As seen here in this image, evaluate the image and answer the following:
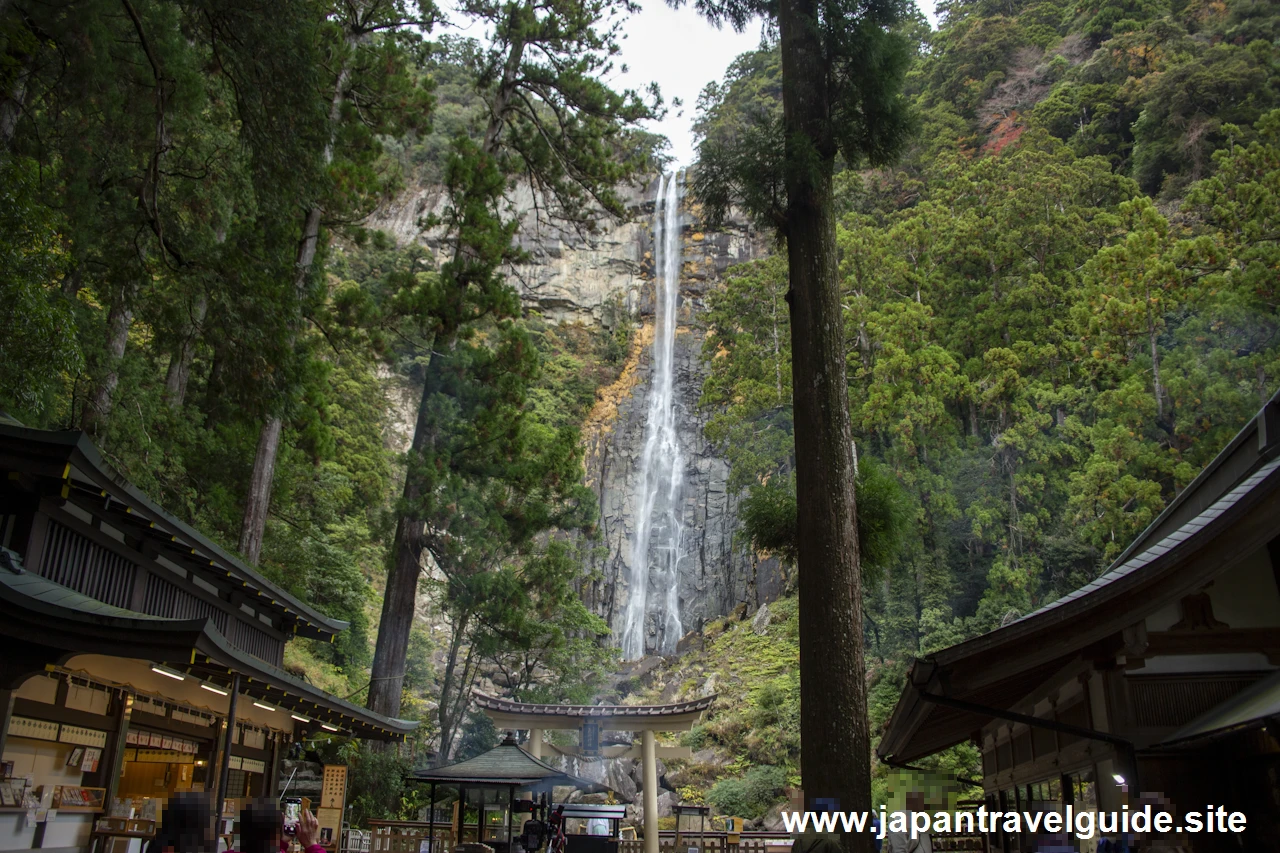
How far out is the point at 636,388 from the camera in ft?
125

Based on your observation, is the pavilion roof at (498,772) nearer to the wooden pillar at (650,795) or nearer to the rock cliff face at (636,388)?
the wooden pillar at (650,795)

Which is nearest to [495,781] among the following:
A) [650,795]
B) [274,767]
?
Result: [274,767]

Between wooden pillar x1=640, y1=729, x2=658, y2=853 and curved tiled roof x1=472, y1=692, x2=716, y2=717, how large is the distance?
1.70 feet

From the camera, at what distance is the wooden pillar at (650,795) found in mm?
13156

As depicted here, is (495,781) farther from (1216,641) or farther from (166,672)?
(1216,641)

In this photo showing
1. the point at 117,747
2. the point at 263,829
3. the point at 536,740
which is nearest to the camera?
the point at 263,829

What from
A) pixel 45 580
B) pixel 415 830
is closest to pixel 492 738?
pixel 415 830

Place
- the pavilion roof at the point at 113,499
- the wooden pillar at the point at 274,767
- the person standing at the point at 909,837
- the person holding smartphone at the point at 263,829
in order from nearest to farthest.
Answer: the person holding smartphone at the point at 263,829 < the pavilion roof at the point at 113,499 < the person standing at the point at 909,837 < the wooden pillar at the point at 274,767

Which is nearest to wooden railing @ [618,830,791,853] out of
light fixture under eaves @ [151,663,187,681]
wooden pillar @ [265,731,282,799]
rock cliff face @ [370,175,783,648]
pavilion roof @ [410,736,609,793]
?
pavilion roof @ [410,736,609,793]

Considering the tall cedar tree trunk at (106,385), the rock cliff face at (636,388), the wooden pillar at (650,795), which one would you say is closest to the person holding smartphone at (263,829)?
the tall cedar tree trunk at (106,385)

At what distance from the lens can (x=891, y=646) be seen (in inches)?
851

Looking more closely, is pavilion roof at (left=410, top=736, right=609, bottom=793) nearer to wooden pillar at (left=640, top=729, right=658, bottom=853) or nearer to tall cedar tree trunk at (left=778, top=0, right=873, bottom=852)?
wooden pillar at (left=640, top=729, right=658, bottom=853)

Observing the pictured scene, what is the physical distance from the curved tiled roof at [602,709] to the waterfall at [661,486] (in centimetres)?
1564

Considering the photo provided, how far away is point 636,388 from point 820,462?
32.6m
